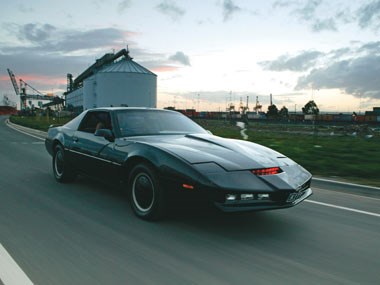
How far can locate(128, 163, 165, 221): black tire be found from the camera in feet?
13.3

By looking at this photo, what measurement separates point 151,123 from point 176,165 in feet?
4.87

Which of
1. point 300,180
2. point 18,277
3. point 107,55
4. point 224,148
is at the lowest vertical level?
point 18,277

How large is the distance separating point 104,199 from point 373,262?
11.2ft

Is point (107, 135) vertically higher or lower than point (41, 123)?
higher

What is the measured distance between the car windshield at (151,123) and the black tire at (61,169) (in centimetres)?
161

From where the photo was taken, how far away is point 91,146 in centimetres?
538

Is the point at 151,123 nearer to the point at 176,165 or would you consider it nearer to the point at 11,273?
the point at 176,165

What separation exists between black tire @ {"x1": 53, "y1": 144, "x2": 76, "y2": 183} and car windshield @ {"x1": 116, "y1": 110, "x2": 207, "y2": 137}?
1.61 m

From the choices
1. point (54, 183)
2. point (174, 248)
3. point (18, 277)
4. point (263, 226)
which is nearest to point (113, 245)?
point (174, 248)

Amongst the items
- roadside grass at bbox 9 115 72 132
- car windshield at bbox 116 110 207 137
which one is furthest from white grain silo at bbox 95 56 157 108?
car windshield at bbox 116 110 207 137

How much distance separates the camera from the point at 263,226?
4105 mm

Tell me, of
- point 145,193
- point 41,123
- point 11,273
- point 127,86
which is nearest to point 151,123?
point 145,193

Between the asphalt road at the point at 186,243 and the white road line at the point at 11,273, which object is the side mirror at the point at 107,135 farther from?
the white road line at the point at 11,273

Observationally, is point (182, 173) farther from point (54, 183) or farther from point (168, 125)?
point (54, 183)
